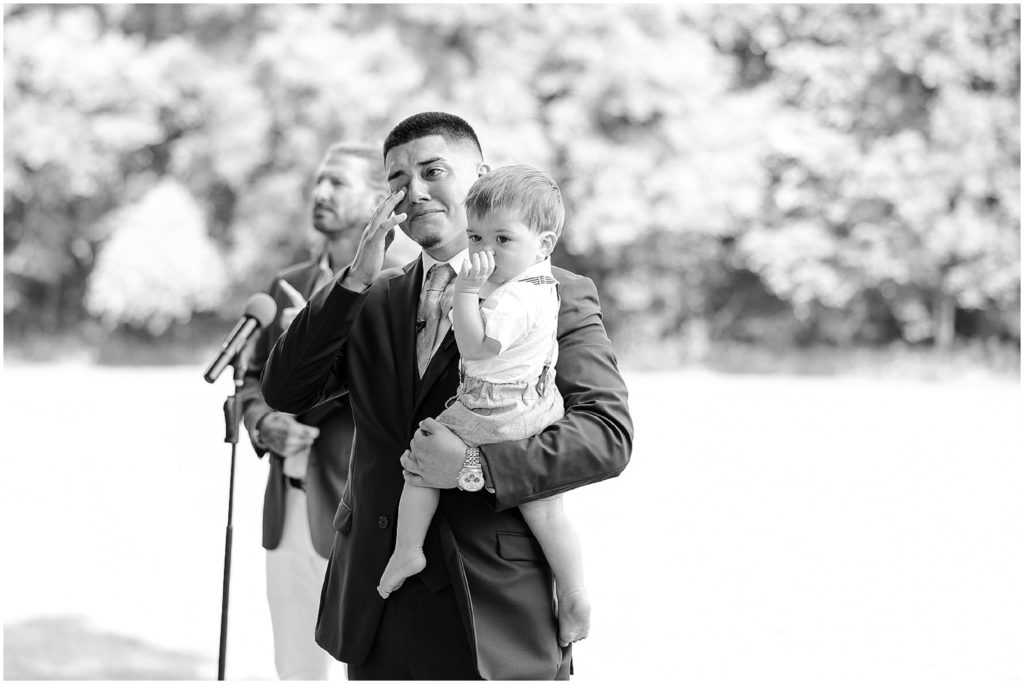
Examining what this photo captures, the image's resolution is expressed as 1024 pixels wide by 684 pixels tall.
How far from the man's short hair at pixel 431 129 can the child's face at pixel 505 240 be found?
0.30m

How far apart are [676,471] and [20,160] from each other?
A: 55.9 feet

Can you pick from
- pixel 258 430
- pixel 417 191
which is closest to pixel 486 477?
pixel 417 191

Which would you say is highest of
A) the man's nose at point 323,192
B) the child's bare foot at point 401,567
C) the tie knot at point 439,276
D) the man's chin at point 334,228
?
the man's nose at point 323,192

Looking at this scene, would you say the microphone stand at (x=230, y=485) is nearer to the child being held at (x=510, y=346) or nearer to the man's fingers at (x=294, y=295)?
the man's fingers at (x=294, y=295)

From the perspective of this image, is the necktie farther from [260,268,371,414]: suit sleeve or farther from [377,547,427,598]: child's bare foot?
[377,547,427,598]: child's bare foot

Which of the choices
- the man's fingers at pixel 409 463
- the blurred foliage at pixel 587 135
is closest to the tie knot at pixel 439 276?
the man's fingers at pixel 409 463

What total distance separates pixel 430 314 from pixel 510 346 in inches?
11.2

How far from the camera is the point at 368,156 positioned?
4.19 meters

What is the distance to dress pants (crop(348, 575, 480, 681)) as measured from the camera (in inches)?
→ 95.9

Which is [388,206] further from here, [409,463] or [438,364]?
[409,463]

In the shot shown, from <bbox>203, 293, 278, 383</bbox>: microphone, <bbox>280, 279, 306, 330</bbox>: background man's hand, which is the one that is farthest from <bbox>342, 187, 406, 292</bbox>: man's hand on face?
<bbox>280, 279, 306, 330</bbox>: background man's hand

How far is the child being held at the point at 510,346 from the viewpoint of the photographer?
2.29 metres

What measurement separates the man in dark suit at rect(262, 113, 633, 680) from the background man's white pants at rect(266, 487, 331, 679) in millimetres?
1551

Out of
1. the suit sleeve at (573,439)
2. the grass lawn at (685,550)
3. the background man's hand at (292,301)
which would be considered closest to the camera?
the suit sleeve at (573,439)
